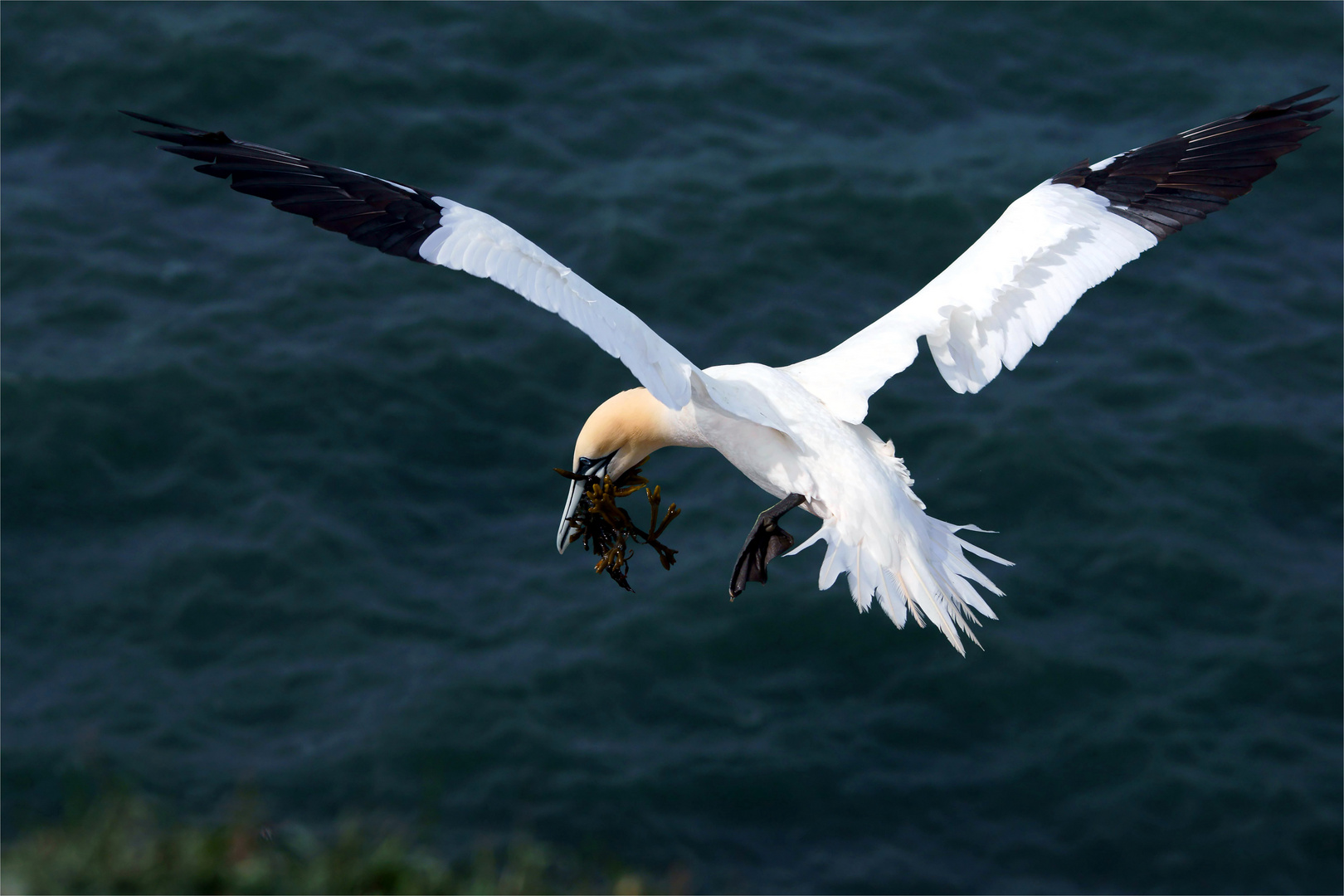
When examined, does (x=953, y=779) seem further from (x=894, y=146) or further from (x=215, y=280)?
(x=215, y=280)

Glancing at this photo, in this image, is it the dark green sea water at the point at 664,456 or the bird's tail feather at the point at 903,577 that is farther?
the dark green sea water at the point at 664,456

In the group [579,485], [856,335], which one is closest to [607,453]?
[579,485]

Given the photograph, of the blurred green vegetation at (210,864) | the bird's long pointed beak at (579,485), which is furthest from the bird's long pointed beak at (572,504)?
the blurred green vegetation at (210,864)

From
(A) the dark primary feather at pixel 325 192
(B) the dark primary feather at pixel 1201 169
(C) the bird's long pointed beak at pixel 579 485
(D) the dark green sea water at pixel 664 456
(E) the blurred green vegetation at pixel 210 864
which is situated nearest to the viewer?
(A) the dark primary feather at pixel 325 192

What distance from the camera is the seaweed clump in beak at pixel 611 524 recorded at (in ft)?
19.1

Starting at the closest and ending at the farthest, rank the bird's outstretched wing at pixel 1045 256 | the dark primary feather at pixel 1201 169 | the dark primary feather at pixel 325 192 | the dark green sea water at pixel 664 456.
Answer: the dark primary feather at pixel 325 192
the bird's outstretched wing at pixel 1045 256
the dark primary feather at pixel 1201 169
the dark green sea water at pixel 664 456

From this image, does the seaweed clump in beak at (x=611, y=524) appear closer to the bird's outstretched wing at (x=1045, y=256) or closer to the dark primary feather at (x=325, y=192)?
the bird's outstretched wing at (x=1045, y=256)

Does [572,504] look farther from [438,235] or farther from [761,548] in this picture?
[438,235]

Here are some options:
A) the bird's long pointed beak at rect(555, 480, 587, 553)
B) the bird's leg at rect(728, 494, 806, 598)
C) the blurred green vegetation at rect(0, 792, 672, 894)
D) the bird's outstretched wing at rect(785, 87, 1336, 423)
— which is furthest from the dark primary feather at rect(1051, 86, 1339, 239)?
the blurred green vegetation at rect(0, 792, 672, 894)

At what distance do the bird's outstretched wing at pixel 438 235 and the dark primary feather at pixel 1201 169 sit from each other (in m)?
2.50

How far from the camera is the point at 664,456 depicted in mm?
10742

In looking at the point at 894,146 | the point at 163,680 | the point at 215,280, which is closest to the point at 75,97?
the point at 215,280

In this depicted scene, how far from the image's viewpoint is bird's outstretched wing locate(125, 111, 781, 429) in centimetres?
550

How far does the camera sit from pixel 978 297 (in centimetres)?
658
